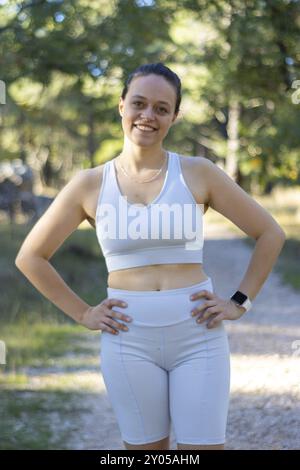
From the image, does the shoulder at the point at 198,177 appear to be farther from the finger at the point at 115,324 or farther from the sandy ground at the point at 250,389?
the sandy ground at the point at 250,389

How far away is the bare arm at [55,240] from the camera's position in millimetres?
2826

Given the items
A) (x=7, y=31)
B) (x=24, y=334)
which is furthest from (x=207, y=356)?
(x=7, y=31)

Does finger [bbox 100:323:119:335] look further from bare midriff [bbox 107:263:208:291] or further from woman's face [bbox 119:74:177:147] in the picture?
woman's face [bbox 119:74:177:147]

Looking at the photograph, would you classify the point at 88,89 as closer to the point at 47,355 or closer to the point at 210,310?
the point at 47,355

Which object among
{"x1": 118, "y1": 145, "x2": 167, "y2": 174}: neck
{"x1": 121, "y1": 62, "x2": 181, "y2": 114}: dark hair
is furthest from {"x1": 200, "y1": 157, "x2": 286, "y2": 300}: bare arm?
{"x1": 121, "y1": 62, "x2": 181, "y2": 114}: dark hair

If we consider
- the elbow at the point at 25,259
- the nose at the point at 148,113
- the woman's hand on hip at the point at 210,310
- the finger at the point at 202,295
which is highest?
the nose at the point at 148,113

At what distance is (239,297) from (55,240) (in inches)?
28.3

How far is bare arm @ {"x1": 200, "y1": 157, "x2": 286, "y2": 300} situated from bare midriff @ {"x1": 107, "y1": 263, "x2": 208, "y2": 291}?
0.79 feet

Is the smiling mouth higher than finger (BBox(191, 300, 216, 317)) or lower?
higher

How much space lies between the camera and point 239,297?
2924 millimetres

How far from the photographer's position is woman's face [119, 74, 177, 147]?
9.12 feet

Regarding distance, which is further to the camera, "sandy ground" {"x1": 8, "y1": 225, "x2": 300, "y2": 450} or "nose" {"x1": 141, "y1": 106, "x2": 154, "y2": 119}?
"sandy ground" {"x1": 8, "y1": 225, "x2": 300, "y2": 450}

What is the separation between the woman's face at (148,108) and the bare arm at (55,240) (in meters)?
0.24

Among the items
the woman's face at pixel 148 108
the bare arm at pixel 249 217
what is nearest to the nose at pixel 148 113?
the woman's face at pixel 148 108
